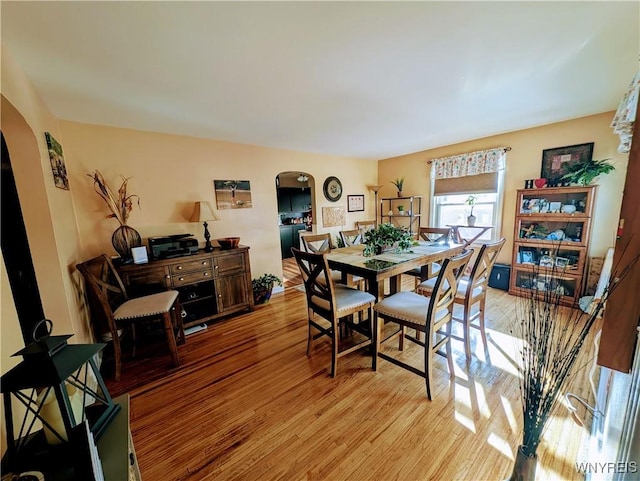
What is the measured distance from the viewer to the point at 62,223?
6.36ft

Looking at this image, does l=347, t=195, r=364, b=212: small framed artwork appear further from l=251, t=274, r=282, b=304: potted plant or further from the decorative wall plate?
l=251, t=274, r=282, b=304: potted plant

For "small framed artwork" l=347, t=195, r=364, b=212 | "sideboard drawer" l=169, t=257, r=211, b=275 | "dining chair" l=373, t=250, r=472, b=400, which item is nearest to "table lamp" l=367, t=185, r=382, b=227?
"small framed artwork" l=347, t=195, r=364, b=212

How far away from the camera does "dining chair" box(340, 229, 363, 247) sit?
11.7 ft

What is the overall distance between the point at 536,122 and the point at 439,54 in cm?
250

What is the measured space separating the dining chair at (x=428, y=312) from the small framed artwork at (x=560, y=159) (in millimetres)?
2611

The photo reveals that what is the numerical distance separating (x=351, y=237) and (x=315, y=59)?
2471mm

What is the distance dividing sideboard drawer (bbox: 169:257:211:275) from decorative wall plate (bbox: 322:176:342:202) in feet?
8.17

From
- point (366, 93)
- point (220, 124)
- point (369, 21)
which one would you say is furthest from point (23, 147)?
point (366, 93)

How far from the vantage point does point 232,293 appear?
3098 mm

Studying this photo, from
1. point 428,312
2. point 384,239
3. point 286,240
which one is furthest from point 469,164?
point 286,240

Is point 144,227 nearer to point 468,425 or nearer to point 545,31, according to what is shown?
point 468,425

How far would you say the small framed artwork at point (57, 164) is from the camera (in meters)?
1.90

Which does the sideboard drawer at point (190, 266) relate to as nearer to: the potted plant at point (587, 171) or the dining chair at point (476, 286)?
the dining chair at point (476, 286)

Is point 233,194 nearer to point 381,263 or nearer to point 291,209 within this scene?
point 381,263
